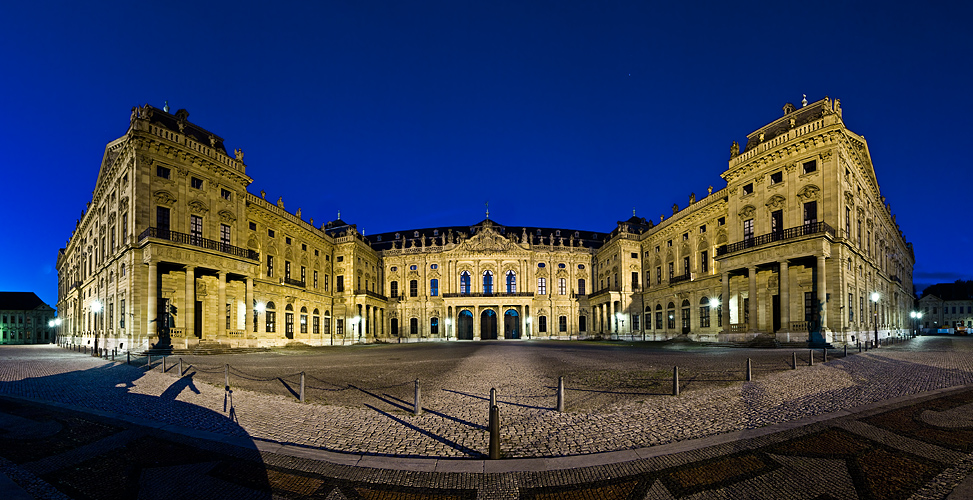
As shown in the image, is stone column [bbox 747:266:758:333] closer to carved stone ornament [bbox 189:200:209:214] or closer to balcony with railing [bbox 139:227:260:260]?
balcony with railing [bbox 139:227:260:260]

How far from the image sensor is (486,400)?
11.1 metres

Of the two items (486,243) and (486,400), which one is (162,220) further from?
(486,243)

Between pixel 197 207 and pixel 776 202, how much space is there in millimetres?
42028

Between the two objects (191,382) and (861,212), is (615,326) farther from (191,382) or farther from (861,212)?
(191,382)

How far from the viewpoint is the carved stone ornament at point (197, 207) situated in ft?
112

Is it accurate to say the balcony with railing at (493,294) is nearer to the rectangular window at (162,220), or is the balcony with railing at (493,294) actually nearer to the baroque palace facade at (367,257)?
the baroque palace facade at (367,257)

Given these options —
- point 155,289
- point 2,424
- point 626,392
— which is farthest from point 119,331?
point 626,392

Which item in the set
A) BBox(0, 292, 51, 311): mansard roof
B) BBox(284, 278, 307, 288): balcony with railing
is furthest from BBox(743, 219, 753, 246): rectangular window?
BBox(0, 292, 51, 311): mansard roof

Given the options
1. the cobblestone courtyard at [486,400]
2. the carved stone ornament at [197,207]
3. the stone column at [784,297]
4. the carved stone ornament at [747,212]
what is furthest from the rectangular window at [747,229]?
the carved stone ornament at [197,207]

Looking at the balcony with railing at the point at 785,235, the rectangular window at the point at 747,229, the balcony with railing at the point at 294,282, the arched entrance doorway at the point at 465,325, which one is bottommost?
the arched entrance doorway at the point at 465,325

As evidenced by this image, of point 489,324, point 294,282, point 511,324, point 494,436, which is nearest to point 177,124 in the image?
point 294,282

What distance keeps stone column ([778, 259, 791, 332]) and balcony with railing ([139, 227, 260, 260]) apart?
39.5m

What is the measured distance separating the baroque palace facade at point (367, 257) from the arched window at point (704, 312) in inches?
3.9

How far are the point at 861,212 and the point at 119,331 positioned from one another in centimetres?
5646
